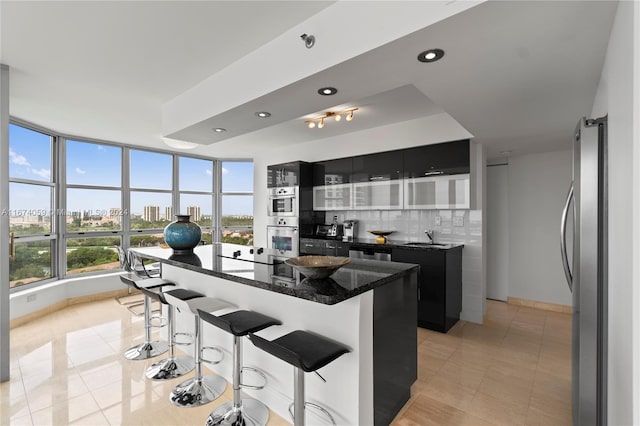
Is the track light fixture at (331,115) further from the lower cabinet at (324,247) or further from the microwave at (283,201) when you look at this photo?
the lower cabinet at (324,247)

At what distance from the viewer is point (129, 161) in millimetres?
5688

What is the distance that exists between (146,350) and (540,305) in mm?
5103

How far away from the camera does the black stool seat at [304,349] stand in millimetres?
1510

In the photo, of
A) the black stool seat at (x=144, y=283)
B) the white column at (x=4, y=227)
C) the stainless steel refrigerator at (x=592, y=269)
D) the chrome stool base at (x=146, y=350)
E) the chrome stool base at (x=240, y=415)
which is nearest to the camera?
the stainless steel refrigerator at (x=592, y=269)

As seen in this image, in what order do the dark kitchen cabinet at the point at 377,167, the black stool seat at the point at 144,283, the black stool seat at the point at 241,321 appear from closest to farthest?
the black stool seat at the point at 241,321
the black stool seat at the point at 144,283
the dark kitchen cabinet at the point at 377,167

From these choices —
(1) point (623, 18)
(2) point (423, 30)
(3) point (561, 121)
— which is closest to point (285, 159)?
(3) point (561, 121)

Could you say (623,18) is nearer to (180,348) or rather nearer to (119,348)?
(180,348)

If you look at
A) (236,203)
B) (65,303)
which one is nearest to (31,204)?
(65,303)

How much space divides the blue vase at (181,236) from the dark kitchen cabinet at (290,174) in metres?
2.27

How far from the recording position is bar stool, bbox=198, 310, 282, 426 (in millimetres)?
1911

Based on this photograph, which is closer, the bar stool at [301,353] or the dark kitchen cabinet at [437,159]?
the bar stool at [301,353]

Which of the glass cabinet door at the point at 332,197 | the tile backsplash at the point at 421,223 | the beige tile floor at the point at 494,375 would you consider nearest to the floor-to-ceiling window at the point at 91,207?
the glass cabinet door at the point at 332,197

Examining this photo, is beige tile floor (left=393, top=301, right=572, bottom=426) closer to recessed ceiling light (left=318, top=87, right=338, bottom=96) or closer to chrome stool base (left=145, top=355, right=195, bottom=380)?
chrome stool base (left=145, top=355, right=195, bottom=380)

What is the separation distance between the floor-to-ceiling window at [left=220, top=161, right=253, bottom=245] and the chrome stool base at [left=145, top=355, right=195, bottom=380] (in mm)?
4191
